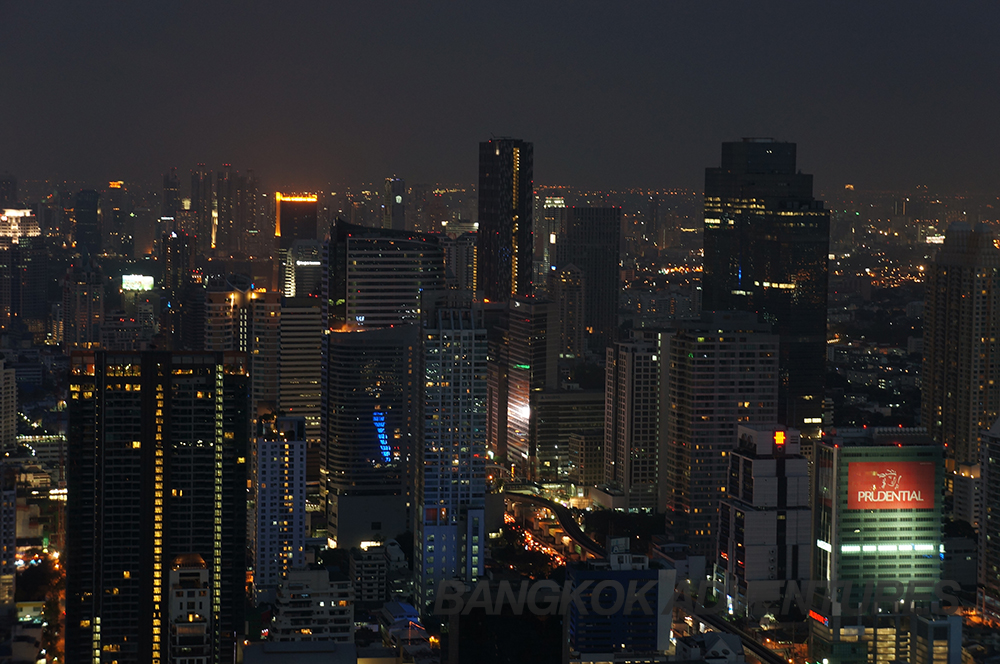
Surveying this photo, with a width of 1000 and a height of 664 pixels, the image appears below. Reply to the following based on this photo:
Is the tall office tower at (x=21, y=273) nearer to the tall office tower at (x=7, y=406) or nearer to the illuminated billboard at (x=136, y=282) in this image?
the illuminated billboard at (x=136, y=282)

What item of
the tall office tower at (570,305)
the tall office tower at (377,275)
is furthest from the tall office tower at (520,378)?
the tall office tower at (570,305)

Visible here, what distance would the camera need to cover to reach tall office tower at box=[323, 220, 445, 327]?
64.0 ft

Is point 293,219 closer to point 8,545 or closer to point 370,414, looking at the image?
point 370,414

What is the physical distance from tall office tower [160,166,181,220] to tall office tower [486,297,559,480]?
193 inches

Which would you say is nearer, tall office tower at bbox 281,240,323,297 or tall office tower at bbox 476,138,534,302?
tall office tower at bbox 281,240,323,297

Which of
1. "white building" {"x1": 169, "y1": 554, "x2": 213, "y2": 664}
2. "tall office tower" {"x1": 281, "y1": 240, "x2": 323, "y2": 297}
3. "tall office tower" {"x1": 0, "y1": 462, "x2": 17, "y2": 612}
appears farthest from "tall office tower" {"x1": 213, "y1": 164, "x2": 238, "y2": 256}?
"white building" {"x1": 169, "y1": 554, "x2": 213, "y2": 664}

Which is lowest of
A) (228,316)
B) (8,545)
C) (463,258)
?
(8,545)

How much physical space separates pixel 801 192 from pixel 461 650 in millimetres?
14167

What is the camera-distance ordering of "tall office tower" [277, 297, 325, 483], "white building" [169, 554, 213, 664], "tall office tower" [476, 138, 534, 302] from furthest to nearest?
"tall office tower" [476, 138, 534, 302] < "tall office tower" [277, 297, 325, 483] < "white building" [169, 554, 213, 664]

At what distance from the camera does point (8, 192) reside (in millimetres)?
20500

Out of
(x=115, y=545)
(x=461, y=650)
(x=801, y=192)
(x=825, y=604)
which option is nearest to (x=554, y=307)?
(x=801, y=192)

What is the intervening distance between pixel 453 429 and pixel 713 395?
3.42 m

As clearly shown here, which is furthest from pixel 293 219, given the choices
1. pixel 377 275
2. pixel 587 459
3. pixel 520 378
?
pixel 587 459

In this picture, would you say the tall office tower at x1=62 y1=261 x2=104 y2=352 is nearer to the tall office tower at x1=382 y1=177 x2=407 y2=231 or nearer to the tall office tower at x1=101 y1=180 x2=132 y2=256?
the tall office tower at x1=101 y1=180 x2=132 y2=256
